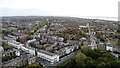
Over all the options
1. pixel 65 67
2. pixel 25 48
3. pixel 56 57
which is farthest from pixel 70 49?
pixel 25 48

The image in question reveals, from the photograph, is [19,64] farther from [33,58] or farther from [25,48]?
[25,48]

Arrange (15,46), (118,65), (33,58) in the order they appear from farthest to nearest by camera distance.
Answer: (15,46), (33,58), (118,65)

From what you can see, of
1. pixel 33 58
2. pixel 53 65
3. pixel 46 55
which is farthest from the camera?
pixel 46 55

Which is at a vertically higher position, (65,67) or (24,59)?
(24,59)

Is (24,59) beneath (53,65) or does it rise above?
above

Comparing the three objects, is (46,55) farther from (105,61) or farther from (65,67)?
(105,61)

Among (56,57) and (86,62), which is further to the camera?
(56,57)

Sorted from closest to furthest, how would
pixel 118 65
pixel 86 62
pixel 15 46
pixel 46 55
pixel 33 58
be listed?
pixel 118 65 → pixel 86 62 → pixel 33 58 → pixel 46 55 → pixel 15 46

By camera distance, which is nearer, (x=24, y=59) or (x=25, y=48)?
(x=24, y=59)

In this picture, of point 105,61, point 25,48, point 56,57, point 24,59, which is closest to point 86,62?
point 105,61
